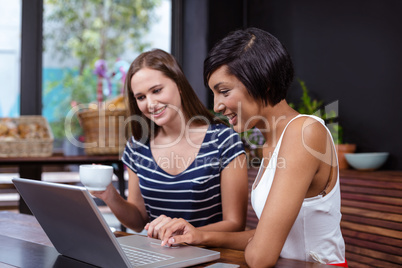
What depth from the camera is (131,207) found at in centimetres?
189

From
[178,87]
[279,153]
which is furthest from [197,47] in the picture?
[279,153]

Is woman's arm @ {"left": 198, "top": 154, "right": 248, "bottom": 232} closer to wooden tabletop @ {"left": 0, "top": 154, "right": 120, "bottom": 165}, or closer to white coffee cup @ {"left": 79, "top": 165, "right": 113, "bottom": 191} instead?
white coffee cup @ {"left": 79, "top": 165, "right": 113, "bottom": 191}

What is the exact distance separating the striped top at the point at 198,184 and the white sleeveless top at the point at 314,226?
507mm

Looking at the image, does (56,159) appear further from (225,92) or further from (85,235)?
(85,235)

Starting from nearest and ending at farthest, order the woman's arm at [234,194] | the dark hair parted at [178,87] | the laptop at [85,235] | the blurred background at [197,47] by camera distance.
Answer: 1. the laptop at [85,235]
2. the woman's arm at [234,194]
3. the dark hair parted at [178,87]
4. the blurred background at [197,47]

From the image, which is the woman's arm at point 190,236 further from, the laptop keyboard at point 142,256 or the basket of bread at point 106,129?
the basket of bread at point 106,129

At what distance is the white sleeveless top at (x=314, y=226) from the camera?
1.24m

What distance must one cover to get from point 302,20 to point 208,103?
37.8 inches

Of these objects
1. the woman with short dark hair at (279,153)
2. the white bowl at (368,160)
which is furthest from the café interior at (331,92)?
the woman with short dark hair at (279,153)

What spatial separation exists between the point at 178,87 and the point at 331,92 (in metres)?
1.50

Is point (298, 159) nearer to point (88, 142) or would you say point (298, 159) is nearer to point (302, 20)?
point (88, 142)

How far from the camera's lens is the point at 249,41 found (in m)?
1.27

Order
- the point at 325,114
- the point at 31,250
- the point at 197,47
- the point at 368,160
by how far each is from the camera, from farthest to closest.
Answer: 1. the point at 197,47
2. the point at 325,114
3. the point at 368,160
4. the point at 31,250

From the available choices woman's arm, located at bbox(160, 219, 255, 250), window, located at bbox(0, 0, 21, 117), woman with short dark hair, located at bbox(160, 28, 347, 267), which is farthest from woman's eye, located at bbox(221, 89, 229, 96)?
window, located at bbox(0, 0, 21, 117)
